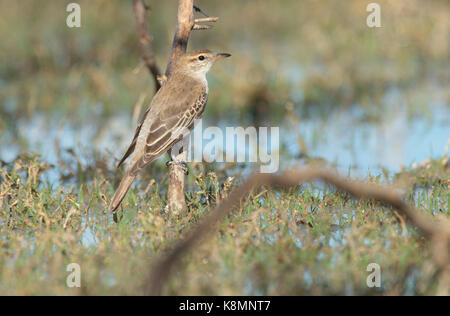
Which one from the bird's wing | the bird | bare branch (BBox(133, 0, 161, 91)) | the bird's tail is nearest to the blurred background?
bare branch (BBox(133, 0, 161, 91))

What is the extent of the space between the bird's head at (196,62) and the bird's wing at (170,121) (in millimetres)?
212

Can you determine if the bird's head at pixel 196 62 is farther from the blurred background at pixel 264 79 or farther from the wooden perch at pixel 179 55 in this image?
the blurred background at pixel 264 79

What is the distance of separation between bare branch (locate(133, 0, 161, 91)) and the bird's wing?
1.21m

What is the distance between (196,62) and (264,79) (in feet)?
16.5

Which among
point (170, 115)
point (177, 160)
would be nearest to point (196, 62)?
point (170, 115)

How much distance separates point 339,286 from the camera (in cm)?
502

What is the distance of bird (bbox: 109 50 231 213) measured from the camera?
6.76m

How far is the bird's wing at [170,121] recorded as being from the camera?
22.3 ft

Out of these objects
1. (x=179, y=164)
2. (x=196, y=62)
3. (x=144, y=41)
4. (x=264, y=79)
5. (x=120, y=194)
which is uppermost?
(x=264, y=79)

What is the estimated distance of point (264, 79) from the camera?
40.6 feet

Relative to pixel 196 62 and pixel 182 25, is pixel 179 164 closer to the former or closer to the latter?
pixel 196 62

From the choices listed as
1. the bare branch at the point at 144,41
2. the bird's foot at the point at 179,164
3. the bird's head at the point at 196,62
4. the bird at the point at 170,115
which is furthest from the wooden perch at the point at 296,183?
the bare branch at the point at 144,41

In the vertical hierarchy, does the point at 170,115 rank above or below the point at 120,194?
above

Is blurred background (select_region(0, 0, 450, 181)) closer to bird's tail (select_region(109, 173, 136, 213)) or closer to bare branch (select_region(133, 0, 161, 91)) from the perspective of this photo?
bare branch (select_region(133, 0, 161, 91))
